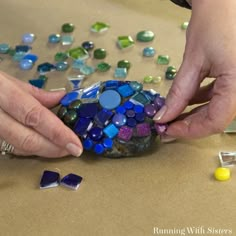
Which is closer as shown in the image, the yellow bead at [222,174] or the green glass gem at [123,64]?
the yellow bead at [222,174]

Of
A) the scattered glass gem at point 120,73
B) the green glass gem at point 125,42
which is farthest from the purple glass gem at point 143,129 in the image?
the green glass gem at point 125,42

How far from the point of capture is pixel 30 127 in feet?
2.70

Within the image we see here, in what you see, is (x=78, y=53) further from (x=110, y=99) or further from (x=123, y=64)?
(x=110, y=99)

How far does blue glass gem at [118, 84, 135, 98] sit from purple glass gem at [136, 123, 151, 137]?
0.06 m

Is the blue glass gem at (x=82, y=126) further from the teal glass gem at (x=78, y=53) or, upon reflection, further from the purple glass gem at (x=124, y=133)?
the teal glass gem at (x=78, y=53)

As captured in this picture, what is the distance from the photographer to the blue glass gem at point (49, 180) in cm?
80

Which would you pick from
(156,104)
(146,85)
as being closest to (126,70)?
(146,85)

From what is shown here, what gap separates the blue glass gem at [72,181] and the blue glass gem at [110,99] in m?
0.13

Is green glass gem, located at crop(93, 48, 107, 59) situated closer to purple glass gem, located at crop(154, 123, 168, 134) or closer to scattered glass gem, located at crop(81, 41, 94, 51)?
scattered glass gem, located at crop(81, 41, 94, 51)

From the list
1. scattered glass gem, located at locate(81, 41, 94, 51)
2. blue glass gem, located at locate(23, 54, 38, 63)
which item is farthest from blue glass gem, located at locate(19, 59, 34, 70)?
scattered glass gem, located at locate(81, 41, 94, 51)

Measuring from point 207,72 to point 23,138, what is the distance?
34cm

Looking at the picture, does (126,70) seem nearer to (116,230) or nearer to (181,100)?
(181,100)

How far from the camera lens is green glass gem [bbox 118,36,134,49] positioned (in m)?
1.12

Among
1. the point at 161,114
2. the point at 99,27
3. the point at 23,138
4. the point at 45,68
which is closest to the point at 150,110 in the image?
the point at 161,114
